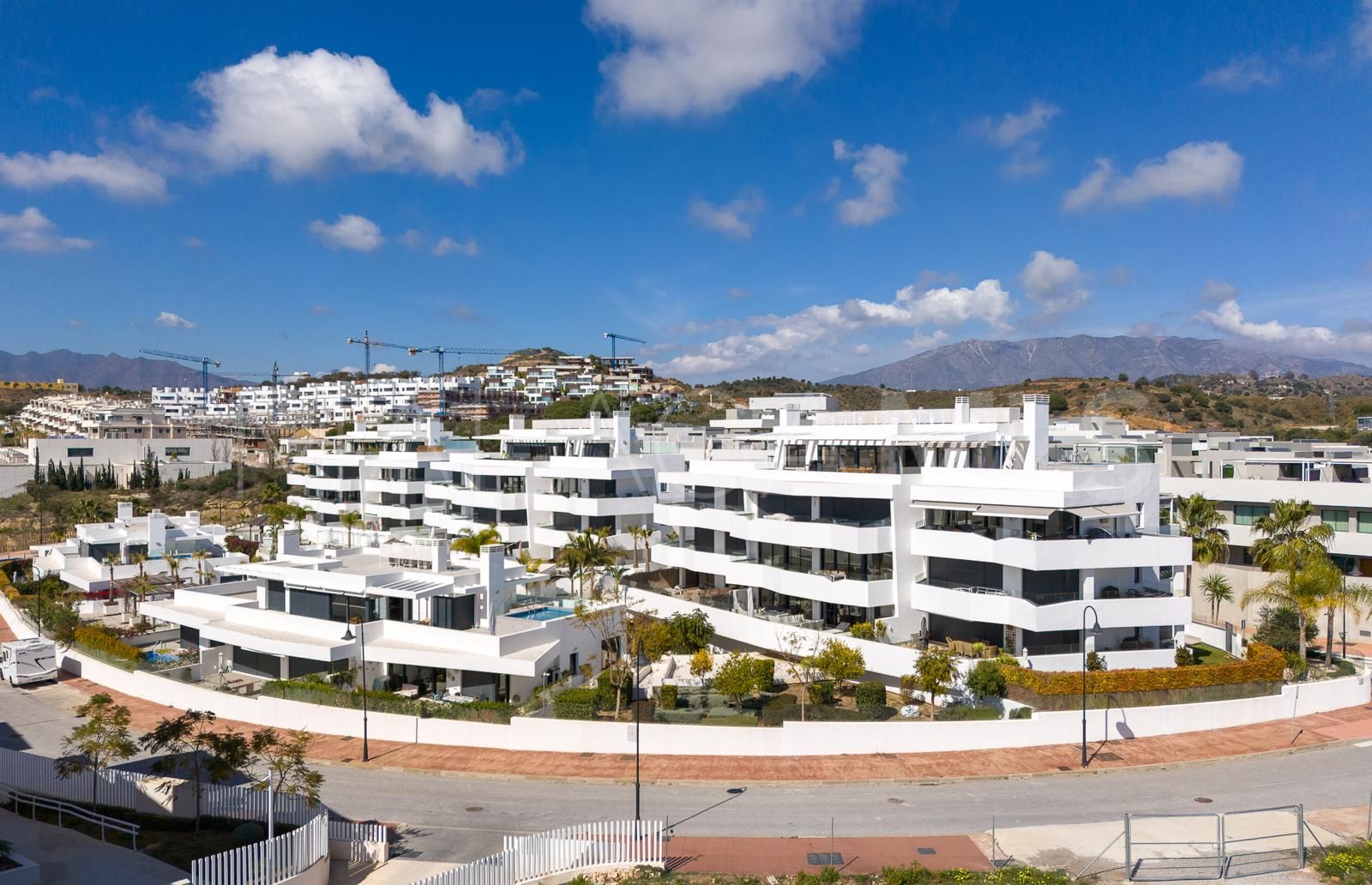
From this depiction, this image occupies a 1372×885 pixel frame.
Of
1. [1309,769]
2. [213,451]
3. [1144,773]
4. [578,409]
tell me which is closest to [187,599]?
[1144,773]

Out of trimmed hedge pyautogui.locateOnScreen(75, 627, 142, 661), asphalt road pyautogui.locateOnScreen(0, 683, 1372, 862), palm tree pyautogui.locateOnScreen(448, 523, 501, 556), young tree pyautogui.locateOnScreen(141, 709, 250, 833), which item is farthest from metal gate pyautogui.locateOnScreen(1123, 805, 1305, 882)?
trimmed hedge pyautogui.locateOnScreen(75, 627, 142, 661)

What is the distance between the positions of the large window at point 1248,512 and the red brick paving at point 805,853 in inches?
1573

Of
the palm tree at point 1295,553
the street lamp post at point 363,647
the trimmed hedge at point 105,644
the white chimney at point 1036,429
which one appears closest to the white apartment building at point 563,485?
the street lamp post at point 363,647

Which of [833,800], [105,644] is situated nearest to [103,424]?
[105,644]

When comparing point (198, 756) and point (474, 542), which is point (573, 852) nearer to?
point (198, 756)

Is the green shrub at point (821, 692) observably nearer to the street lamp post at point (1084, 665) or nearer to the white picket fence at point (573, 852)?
the street lamp post at point (1084, 665)

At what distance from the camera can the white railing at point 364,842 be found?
78.6 feet

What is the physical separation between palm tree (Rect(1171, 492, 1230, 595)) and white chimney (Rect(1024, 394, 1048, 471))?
42.9 ft

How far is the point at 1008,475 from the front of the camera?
126 ft

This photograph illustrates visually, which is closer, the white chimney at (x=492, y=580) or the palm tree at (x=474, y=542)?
the white chimney at (x=492, y=580)

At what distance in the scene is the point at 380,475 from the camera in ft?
277

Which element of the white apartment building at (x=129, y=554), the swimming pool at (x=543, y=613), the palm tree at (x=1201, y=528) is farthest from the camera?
the white apartment building at (x=129, y=554)

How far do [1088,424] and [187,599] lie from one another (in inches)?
2234

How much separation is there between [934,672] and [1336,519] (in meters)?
33.0
